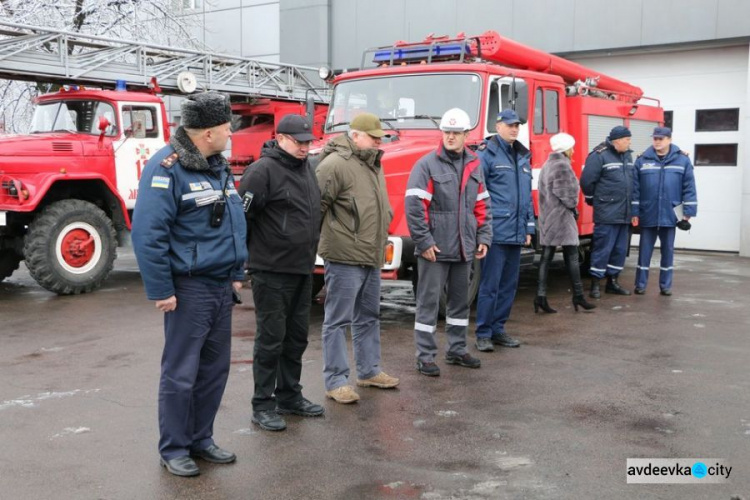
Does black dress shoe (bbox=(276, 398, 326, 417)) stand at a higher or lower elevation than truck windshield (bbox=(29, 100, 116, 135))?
lower

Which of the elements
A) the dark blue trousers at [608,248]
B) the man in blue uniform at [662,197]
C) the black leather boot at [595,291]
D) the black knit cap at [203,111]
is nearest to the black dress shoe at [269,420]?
the black knit cap at [203,111]

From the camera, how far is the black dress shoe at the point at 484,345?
6.88 metres

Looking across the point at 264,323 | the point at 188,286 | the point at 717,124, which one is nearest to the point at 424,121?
the point at 264,323

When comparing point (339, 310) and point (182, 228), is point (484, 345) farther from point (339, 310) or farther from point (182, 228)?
point (182, 228)

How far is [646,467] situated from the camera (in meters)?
4.24

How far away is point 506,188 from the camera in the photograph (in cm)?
689

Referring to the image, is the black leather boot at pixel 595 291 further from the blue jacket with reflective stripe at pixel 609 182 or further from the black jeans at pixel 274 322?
the black jeans at pixel 274 322

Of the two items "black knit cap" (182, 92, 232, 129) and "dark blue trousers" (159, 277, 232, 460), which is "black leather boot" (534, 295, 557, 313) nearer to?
"dark blue trousers" (159, 277, 232, 460)

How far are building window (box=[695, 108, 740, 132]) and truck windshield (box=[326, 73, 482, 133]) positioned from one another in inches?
333

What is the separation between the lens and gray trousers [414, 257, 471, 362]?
6137 millimetres

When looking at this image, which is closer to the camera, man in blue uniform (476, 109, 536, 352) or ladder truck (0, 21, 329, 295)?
man in blue uniform (476, 109, 536, 352)

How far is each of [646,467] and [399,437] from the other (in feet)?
4.55

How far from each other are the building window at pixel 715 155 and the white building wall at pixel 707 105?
0.09m
